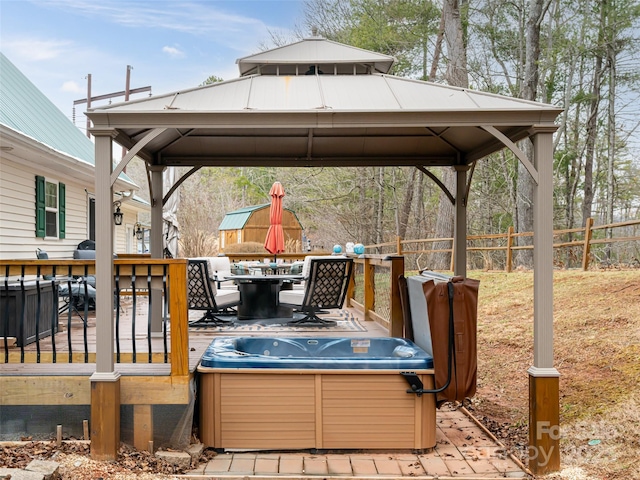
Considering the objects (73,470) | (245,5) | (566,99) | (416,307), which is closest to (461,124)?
(416,307)

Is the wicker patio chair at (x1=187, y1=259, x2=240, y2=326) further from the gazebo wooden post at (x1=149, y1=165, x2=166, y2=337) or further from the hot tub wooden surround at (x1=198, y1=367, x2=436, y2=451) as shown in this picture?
the hot tub wooden surround at (x1=198, y1=367, x2=436, y2=451)

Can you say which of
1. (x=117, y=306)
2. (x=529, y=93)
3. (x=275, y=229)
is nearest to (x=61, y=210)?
(x=275, y=229)

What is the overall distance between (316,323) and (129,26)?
27192mm

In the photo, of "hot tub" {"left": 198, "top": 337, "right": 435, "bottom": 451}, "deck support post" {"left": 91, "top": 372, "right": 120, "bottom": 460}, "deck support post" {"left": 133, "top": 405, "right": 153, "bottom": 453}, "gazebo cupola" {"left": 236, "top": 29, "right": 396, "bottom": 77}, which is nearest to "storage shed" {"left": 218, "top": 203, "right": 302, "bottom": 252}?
"gazebo cupola" {"left": 236, "top": 29, "right": 396, "bottom": 77}

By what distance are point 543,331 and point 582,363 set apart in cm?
284

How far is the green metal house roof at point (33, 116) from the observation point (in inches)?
320

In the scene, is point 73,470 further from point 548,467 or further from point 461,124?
point 461,124

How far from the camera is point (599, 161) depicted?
1708cm

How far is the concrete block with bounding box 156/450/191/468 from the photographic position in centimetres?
405

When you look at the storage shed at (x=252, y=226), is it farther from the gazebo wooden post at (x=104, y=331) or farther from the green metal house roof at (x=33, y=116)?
the gazebo wooden post at (x=104, y=331)

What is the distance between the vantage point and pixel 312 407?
441 cm

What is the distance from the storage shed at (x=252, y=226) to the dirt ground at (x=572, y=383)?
1359 cm

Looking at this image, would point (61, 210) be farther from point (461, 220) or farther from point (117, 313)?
point (461, 220)

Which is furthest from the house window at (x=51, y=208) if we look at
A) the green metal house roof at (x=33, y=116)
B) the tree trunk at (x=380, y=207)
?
the tree trunk at (x=380, y=207)
